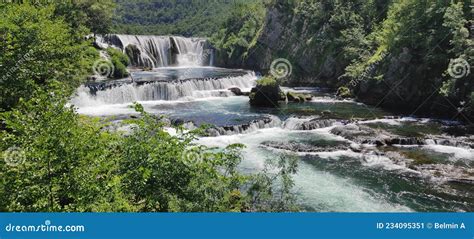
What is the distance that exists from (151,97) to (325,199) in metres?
28.2

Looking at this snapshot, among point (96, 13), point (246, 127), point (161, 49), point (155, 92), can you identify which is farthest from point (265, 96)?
point (161, 49)

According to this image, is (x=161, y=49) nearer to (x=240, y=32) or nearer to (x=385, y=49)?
(x=240, y=32)

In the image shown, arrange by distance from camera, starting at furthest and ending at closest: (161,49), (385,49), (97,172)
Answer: (161,49)
(385,49)
(97,172)

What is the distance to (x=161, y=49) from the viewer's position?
77.9m

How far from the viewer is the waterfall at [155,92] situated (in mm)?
38625

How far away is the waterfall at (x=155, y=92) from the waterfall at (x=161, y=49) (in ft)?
77.9

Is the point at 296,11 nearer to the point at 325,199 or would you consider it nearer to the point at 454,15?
the point at 454,15

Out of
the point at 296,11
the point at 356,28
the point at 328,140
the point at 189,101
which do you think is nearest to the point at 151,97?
the point at 189,101

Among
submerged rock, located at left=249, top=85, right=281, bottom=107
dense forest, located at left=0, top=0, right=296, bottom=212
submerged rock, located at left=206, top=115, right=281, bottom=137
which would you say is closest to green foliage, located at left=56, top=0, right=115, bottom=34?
submerged rock, located at left=249, top=85, right=281, bottom=107

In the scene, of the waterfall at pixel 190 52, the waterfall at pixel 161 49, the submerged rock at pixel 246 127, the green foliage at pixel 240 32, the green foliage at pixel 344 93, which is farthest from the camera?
the waterfall at pixel 190 52

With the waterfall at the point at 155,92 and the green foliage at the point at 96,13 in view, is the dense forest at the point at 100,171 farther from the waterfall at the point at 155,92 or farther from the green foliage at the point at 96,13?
the green foliage at the point at 96,13

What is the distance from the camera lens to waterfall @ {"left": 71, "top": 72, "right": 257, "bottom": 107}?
127 ft

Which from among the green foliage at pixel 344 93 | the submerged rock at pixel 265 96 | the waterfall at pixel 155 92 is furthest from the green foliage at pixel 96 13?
Answer: the green foliage at pixel 344 93

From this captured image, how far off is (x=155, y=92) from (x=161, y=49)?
3770 centimetres
